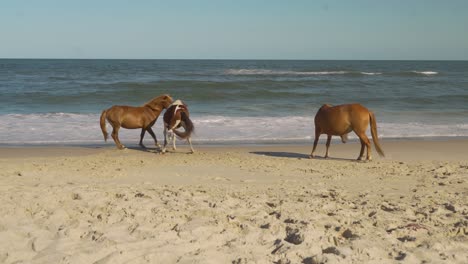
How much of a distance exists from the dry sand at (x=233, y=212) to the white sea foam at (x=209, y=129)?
12.0ft

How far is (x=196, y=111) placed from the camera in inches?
765

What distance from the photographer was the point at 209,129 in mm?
14438

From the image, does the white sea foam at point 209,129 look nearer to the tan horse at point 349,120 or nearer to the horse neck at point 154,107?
the horse neck at point 154,107

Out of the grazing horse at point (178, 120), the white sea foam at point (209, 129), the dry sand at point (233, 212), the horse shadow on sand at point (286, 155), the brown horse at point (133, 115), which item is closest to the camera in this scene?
the dry sand at point (233, 212)

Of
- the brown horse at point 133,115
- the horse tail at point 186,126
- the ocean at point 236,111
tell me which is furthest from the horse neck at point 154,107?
the ocean at point 236,111

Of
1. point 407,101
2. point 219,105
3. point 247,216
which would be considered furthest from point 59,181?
point 407,101

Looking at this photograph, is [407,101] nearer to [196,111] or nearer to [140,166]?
[196,111]

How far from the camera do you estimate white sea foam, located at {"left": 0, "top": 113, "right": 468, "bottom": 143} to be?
12781mm

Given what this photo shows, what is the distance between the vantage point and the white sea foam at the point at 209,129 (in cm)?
1278

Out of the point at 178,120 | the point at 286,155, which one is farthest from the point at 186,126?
the point at 286,155

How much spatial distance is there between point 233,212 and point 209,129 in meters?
9.00

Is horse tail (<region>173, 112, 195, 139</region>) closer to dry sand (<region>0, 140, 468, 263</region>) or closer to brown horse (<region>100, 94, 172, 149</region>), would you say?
brown horse (<region>100, 94, 172, 149</region>)

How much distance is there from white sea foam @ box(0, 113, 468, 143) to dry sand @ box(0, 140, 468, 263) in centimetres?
365

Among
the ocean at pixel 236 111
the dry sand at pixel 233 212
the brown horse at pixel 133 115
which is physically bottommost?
the ocean at pixel 236 111
